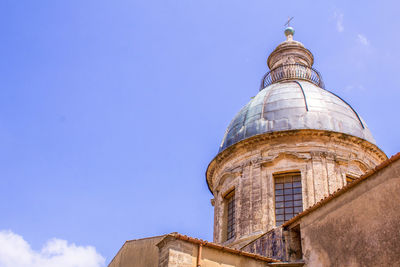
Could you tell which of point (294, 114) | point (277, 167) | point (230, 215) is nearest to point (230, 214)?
point (230, 215)

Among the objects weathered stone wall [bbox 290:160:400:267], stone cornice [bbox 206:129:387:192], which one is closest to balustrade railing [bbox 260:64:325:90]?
stone cornice [bbox 206:129:387:192]

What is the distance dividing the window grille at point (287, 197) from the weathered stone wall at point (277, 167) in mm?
231

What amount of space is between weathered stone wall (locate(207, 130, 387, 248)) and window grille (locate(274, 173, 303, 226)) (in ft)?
0.76

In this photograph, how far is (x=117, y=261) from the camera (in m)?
13.6

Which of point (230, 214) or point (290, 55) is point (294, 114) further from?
point (290, 55)

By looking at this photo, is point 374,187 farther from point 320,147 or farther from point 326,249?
point 320,147

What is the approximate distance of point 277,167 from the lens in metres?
17.2

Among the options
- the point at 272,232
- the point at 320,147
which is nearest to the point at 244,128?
the point at 320,147

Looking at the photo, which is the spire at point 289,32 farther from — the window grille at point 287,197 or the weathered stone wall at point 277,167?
the window grille at point 287,197

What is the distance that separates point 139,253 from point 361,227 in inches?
220

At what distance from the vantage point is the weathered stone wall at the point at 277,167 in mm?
16391

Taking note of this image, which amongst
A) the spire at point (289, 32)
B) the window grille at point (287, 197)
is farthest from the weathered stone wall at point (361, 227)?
the spire at point (289, 32)

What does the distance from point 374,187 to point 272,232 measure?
Answer: 3.53 metres

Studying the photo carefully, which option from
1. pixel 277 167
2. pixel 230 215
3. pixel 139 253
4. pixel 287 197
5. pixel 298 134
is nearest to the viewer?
pixel 139 253
